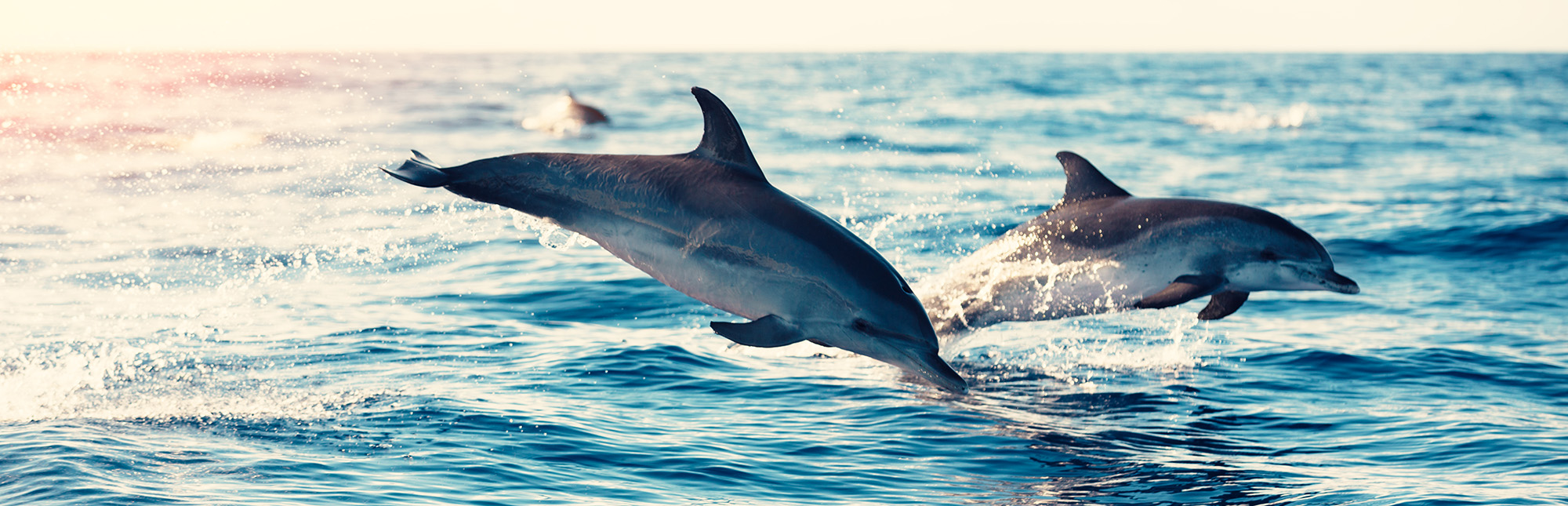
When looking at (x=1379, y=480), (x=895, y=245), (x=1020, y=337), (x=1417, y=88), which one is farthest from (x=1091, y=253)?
(x=1417, y=88)

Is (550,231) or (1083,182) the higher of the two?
(1083,182)

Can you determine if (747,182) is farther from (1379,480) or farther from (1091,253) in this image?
(1379,480)

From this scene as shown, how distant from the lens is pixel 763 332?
5.27 meters

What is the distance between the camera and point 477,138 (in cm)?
3544

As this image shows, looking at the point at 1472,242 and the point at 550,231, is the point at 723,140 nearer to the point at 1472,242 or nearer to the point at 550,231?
the point at 550,231

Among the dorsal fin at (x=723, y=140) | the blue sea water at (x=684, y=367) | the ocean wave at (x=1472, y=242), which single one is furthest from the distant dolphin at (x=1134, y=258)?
the ocean wave at (x=1472, y=242)

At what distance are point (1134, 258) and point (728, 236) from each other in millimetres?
3411

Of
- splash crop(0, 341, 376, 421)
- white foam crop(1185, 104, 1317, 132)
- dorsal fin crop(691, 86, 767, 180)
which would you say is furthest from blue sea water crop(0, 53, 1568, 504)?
white foam crop(1185, 104, 1317, 132)

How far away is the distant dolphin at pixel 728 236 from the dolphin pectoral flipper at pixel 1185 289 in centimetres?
297

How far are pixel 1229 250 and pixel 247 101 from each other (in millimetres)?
49944

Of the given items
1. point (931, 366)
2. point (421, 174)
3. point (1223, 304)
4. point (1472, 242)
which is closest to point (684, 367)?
point (1223, 304)

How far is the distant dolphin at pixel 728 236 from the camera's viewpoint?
534 cm

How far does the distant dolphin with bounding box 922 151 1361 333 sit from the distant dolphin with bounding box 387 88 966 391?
2.91m

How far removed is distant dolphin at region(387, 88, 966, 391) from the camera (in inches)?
210
